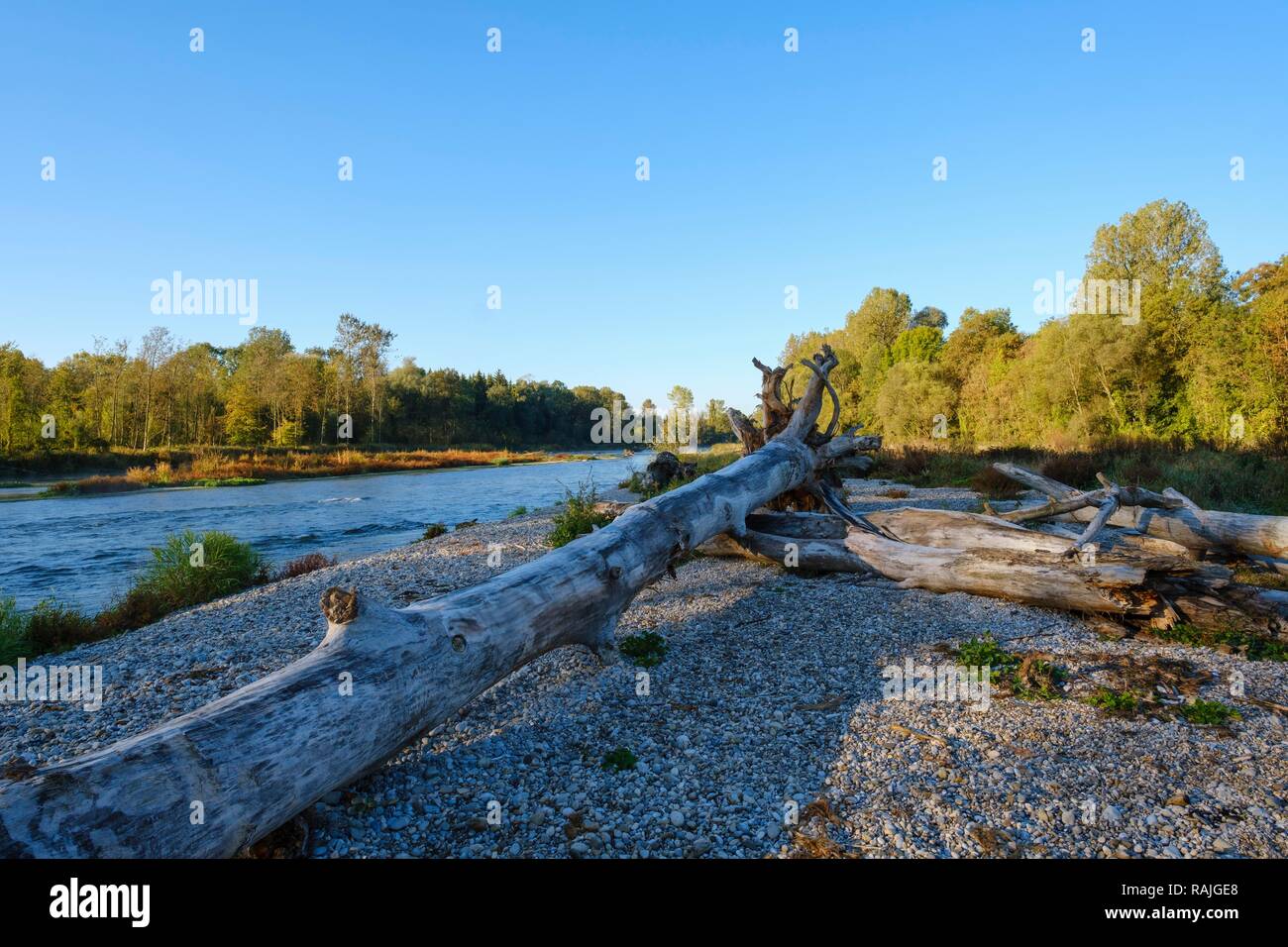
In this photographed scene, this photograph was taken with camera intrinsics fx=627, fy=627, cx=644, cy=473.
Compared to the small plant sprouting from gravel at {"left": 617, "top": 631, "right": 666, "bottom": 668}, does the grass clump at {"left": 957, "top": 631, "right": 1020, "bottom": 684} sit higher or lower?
higher

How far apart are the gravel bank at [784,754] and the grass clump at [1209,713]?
84mm

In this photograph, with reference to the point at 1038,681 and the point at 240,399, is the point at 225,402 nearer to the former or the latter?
the point at 240,399

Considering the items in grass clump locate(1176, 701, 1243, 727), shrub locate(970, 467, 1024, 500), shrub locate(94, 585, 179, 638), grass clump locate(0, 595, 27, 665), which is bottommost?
shrub locate(94, 585, 179, 638)

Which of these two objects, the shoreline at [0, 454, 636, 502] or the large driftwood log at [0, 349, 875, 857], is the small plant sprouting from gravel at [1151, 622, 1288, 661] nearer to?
the large driftwood log at [0, 349, 875, 857]

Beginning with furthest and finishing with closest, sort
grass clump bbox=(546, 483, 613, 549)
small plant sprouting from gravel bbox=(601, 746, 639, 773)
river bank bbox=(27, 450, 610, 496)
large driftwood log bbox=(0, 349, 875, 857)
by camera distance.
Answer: river bank bbox=(27, 450, 610, 496)
grass clump bbox=(546, 483, 613, 549)
small plant sprouting from gravel bbox=(601, 746, 639, 773)
large driftwood log bbox=(0, 349, 875, 857)

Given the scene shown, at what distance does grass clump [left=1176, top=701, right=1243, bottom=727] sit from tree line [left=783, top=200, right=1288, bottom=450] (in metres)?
10.4

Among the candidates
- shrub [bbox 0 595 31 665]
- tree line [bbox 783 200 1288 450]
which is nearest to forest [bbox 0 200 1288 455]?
tree line [bbox 783 200 1288 450]

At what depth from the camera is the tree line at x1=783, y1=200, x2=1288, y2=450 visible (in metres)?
19.5

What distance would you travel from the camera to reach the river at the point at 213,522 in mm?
11828

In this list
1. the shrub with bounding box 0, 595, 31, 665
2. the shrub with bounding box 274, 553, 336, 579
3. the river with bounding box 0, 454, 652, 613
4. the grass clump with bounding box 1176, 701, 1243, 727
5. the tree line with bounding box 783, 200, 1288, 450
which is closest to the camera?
the grass clump with bounding box 1176, 701, 1243, 727

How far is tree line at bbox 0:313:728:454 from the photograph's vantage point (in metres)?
40.5

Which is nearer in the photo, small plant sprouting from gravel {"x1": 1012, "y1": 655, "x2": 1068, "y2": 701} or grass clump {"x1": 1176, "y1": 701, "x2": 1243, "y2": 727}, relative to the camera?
grass clump {"x1": 1176, "y1": 701, "x2": 1243, "y2": 727}

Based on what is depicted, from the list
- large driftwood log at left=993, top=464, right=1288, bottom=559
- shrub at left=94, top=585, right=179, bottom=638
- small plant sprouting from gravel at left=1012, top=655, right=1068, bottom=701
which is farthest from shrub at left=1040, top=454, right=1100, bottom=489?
shrub at left=94, top=585, right=179, bottom=638

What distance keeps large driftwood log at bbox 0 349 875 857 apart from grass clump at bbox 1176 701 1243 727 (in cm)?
402
